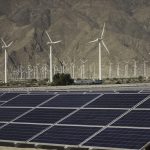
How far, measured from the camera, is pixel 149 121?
30.3 metres

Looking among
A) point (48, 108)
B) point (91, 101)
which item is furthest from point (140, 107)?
point (48, 108)

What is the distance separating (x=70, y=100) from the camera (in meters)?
38.0

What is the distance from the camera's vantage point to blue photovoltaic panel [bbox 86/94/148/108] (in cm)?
3403

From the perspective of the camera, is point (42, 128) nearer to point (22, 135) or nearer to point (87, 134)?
point (22, 135)

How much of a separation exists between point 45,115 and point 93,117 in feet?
13.3

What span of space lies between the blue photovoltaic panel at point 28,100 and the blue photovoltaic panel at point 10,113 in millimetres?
796

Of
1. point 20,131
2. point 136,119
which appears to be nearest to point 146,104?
point 136,119

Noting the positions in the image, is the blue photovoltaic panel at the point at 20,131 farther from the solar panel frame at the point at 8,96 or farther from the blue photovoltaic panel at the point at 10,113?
the solar panel frame at the point at 8,96

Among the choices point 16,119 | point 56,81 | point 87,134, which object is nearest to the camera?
point 87,134

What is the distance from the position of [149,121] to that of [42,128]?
7301 millimetres

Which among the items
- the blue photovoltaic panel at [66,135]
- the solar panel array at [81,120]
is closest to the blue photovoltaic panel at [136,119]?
the solar panel array at [81,120]

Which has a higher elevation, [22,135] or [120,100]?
[120,100]

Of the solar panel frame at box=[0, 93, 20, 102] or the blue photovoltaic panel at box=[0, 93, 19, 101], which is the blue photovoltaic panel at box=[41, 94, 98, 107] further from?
the blue photovoltaic panel at box=[0, 93, 19, 101]

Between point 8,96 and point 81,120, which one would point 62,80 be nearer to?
point 8,96
